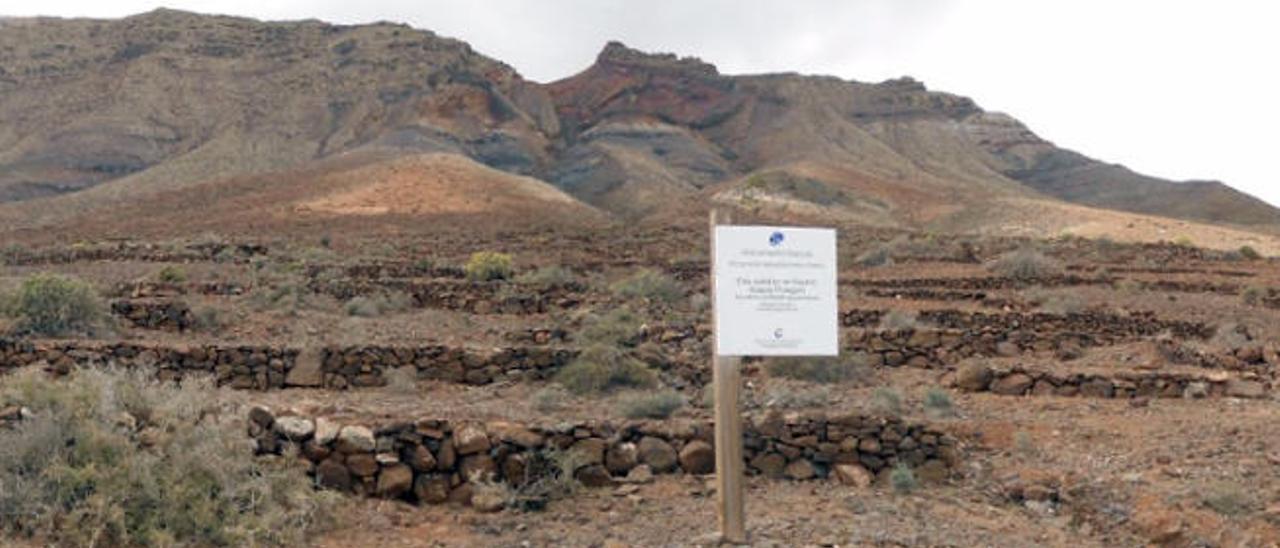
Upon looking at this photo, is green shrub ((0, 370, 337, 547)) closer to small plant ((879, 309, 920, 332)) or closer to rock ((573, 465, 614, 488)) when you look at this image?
rock ((573, 465, 614, 488))

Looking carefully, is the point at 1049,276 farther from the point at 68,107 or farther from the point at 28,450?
the point at 68,107

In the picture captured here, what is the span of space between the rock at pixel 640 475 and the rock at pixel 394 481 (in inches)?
72.0

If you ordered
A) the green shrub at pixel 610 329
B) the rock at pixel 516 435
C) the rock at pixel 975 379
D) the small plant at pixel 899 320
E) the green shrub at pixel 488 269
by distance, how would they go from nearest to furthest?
the rock at pixel 516 435 < the rock at pixel 975 379 < the green shrub at pixel 610 329 < the small plant at pixel 899 320 < the green shrub at pixel 488 269

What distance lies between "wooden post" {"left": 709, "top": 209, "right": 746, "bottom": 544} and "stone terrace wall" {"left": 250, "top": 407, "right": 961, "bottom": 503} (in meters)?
1.80

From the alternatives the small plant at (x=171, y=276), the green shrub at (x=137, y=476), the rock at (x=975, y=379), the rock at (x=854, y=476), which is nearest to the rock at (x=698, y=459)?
the rock at (x=854, y=476)

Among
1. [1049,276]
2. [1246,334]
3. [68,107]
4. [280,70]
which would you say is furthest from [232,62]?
[1246,334]

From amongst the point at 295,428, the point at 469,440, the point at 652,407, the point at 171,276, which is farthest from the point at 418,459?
the point at 171,276

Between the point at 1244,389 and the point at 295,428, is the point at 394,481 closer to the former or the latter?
the point at 295,428

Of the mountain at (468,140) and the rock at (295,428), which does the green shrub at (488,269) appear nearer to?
the rock at (295,428)

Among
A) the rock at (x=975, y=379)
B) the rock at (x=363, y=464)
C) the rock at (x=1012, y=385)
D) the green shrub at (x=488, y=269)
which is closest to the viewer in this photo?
the rock at (x=363, y=464)

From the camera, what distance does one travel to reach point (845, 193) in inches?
2314

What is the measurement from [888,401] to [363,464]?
615cm

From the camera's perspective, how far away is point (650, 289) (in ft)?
73.6

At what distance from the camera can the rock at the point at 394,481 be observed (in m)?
8.34
